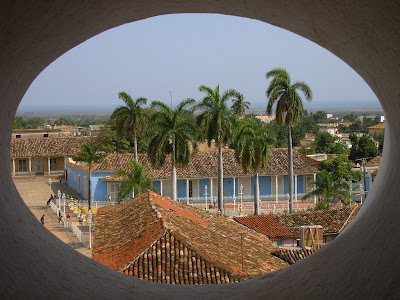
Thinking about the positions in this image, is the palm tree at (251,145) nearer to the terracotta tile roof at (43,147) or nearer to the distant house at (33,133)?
the terracotta tile roof at (43,147)

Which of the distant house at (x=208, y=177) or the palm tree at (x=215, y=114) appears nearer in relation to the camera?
the palm tree at (x=215, y=114)

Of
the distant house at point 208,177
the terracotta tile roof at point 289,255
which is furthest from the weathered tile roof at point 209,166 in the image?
the terracotta tile roof at point 289,255

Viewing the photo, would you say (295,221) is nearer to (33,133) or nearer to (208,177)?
(208,177)

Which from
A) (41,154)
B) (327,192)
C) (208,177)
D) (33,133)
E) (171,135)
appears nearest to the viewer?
(171,135)

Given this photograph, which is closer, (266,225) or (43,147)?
(266,225)

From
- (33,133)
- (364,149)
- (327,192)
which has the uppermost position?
(33,133)

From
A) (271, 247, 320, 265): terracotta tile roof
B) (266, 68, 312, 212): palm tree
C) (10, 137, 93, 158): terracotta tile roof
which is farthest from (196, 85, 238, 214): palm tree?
(10, 137, 93, 158): terracotta tile roof

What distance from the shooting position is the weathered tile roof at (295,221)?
20.9 m

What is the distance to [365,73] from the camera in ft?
14.9

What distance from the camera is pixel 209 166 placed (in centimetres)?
3606

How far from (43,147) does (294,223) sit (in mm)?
33958

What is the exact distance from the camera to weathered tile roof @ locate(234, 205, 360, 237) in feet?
68.5

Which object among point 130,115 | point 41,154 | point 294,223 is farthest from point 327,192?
point 41,154

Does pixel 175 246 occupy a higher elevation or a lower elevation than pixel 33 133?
lower
